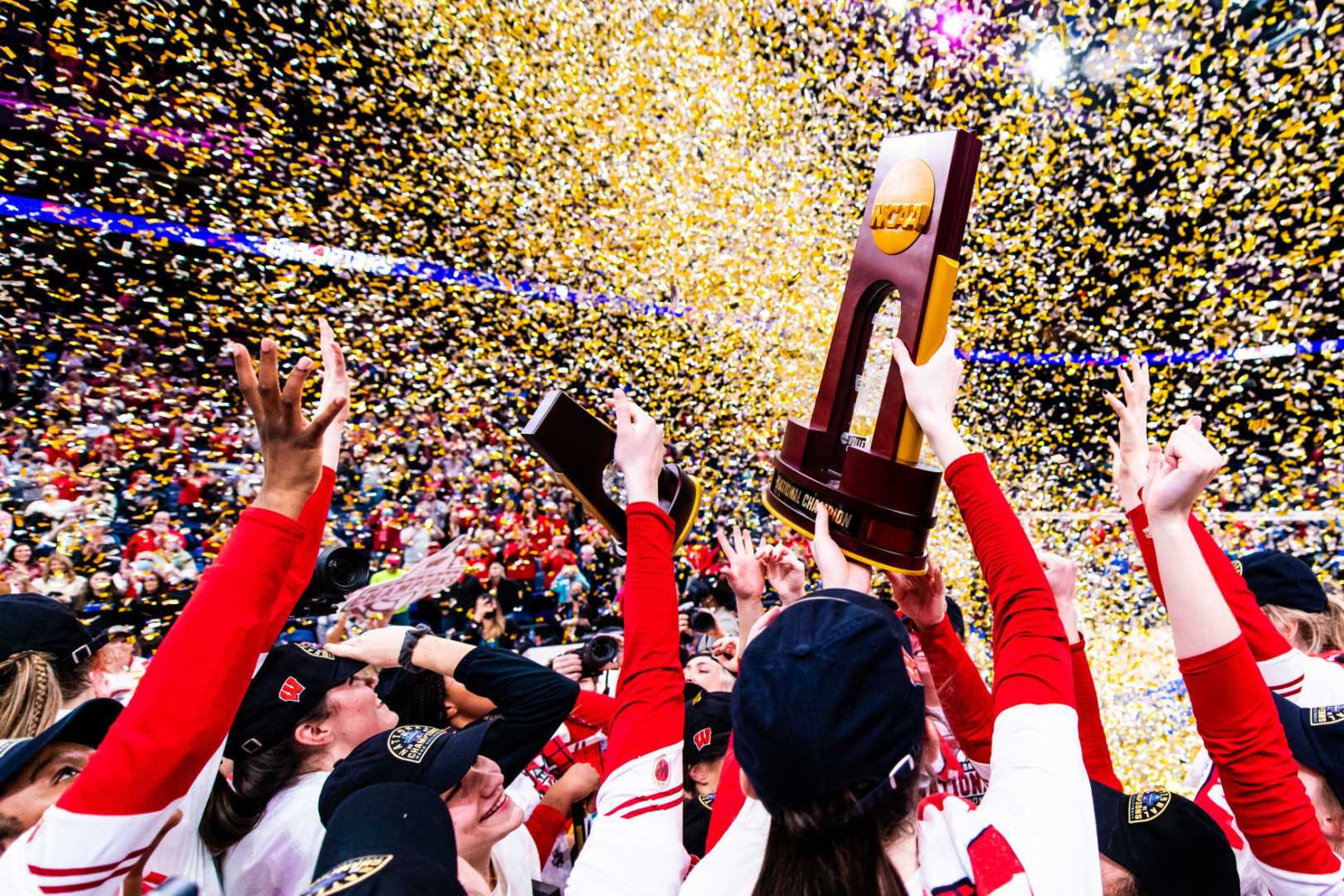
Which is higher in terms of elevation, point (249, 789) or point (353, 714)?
point (353, 714)

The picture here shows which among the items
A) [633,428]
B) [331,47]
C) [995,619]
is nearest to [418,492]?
[331,47]

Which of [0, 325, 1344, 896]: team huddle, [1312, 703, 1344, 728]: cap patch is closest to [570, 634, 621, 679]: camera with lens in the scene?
[0, 325, 1344, 896]: team huddle

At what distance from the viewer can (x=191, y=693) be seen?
104 cm

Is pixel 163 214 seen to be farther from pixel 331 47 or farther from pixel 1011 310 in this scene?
pixel 1011 310

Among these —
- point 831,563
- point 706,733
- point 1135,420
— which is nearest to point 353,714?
point 706,733

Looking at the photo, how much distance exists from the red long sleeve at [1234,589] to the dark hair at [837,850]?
1086mm

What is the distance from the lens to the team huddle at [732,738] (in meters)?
0.96

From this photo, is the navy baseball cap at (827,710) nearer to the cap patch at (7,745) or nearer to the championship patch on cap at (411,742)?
the championship patch on cap at (411,742)

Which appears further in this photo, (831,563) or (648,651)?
(831,563)

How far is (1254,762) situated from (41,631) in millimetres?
2560

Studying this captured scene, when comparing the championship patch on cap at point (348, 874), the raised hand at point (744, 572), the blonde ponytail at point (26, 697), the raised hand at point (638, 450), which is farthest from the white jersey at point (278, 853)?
the raised hand at point (744, 572)

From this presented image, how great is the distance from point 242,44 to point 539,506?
4.35 meters

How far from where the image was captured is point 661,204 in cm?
647

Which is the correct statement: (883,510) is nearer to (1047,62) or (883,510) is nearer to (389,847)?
(389,847)
